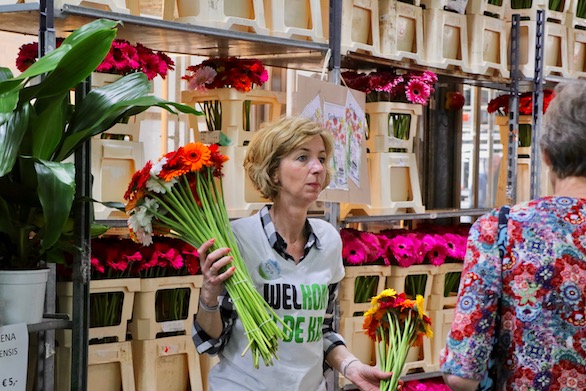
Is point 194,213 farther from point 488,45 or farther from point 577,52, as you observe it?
point 577,52

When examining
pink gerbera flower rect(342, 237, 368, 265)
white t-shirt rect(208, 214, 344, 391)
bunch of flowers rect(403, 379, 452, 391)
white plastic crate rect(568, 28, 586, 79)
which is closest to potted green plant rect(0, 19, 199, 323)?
white t-shirt rect(208, 214, 344, 391)

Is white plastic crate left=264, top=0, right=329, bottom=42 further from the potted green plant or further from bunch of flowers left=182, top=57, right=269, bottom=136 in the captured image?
the potted green plant

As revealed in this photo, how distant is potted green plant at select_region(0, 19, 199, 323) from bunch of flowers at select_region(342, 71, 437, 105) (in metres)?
1.64

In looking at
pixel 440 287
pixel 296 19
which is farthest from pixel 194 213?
pixel 440 287

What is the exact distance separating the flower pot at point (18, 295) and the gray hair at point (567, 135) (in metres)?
1.30

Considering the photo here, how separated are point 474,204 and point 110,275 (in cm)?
332

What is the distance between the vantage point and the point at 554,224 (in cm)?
173

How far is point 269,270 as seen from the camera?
7.79 ft

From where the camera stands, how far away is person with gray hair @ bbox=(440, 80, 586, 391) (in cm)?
171

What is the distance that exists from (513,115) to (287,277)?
242 centimetres

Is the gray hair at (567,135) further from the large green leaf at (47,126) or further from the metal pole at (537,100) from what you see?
the metal pole at (537,100)

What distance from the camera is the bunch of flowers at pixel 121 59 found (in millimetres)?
2922

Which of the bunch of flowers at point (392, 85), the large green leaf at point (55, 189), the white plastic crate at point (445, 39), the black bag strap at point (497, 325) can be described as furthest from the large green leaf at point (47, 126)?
the white plastic crate at point (445, 39)

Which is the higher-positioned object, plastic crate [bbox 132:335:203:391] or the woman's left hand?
the woman's left hand
